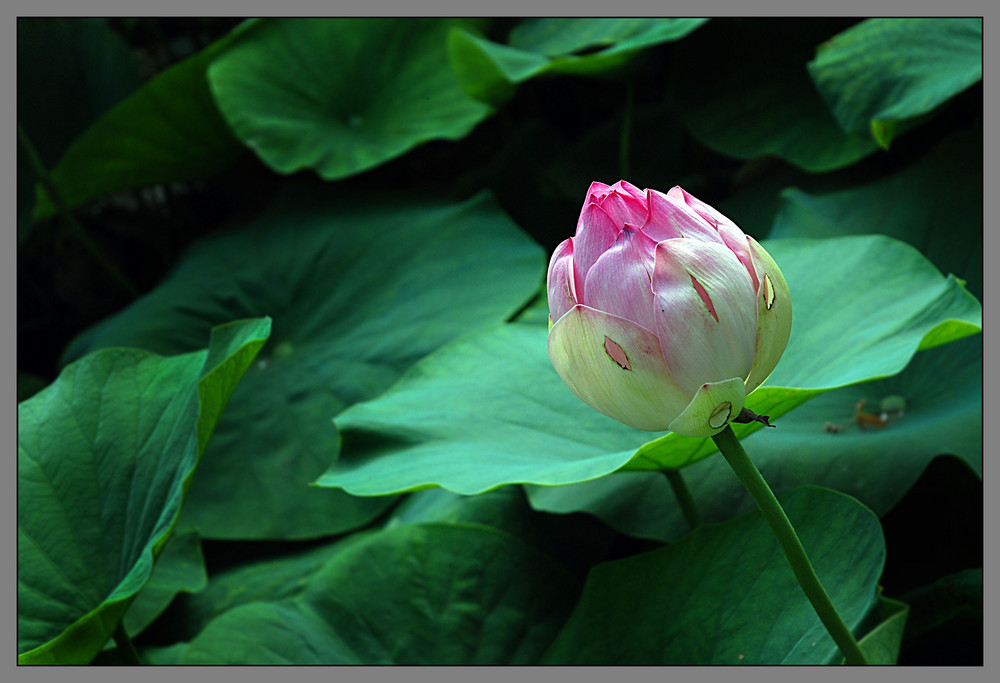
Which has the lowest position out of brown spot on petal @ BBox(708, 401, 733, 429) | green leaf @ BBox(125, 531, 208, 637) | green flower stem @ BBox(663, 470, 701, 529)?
green leaf @ BBox(125, 531, 208, 637)

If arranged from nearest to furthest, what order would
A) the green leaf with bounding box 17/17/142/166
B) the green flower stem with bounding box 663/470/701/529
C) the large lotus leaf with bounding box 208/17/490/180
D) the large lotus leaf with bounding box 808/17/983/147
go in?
1. the green flower stem with bounding box 663/470/701/529
2. the large lotus leaf with bounding box 808/17/983/147
3. the large lotus leaf with bounding box 208/17/490/180
4. the green leaf with bounding box 17/17/142/166

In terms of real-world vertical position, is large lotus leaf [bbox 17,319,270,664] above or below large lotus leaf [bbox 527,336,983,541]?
above

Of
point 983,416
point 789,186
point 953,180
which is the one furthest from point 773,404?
point 789,186

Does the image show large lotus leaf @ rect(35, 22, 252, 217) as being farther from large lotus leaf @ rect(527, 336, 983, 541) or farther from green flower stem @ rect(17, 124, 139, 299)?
large lotus leaf @ rect(527, 336, 983, 541)

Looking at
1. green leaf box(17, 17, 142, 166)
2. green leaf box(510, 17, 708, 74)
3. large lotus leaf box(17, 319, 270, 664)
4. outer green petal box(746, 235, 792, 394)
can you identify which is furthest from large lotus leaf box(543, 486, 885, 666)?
green leaf box(17, 17, 142, 166)

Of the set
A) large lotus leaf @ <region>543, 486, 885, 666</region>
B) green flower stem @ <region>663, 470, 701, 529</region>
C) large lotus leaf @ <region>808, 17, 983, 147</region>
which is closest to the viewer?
large lotus leaf @ <region>543, 486, 885, 666</region>

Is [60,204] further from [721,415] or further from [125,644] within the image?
[721,415]

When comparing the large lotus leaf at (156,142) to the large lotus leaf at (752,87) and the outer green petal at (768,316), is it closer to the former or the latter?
the large lotus leaf at (752,87)
